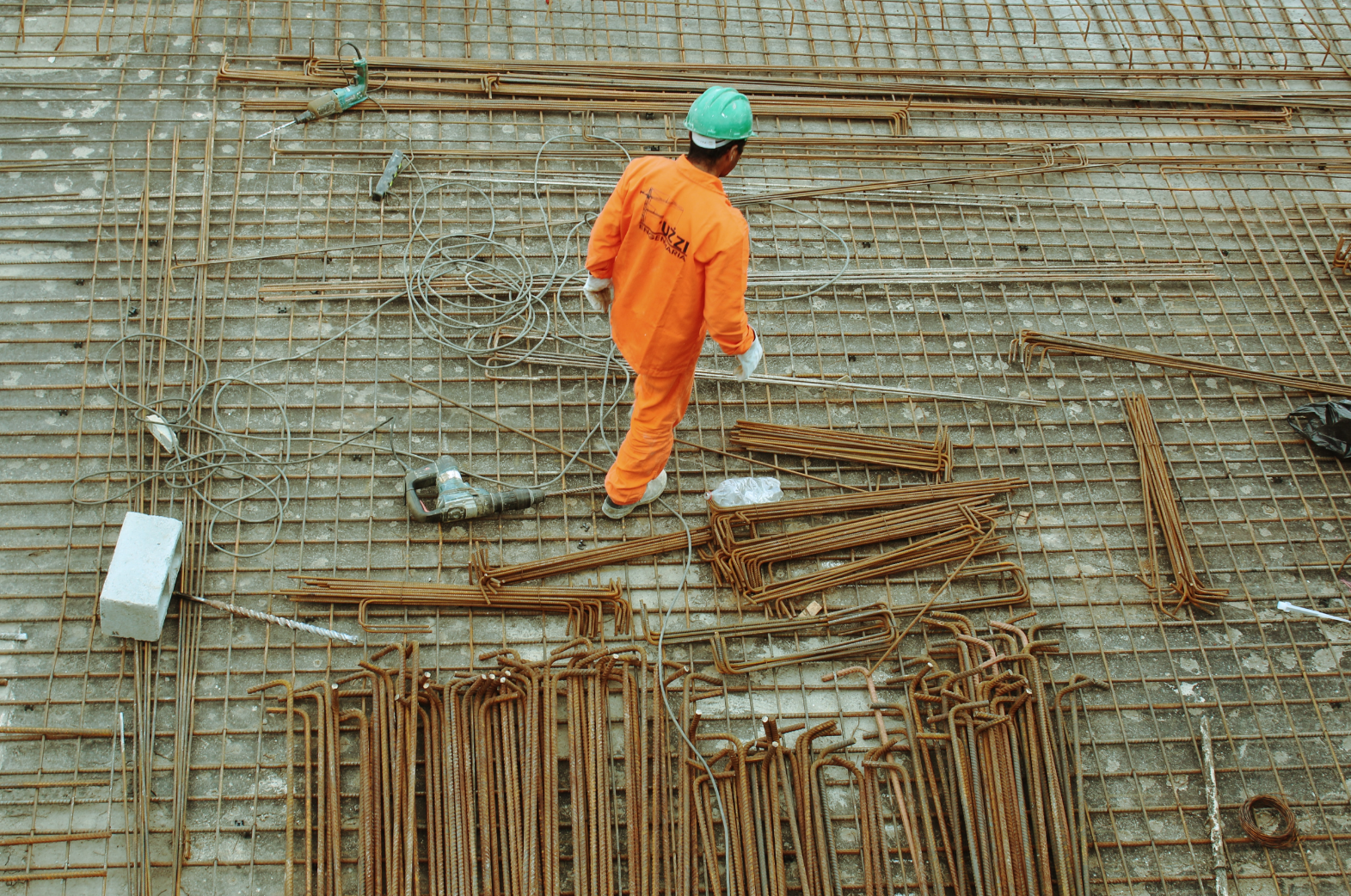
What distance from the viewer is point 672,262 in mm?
3857

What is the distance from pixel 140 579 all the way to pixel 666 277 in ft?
8.47

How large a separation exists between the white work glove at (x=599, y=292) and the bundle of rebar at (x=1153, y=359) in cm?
247

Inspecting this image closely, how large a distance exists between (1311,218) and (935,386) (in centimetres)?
317

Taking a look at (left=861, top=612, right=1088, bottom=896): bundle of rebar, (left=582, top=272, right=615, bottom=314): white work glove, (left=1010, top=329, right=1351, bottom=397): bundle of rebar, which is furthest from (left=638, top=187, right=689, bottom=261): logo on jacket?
A: (left=1010, top=329, right=1351, bottom=397): bundle of rebar

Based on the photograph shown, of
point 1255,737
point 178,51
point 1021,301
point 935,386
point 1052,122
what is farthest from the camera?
point 1052,122

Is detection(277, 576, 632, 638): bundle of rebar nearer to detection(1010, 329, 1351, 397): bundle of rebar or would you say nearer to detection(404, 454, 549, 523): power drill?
detection(404, 454, 549, 523): power drill

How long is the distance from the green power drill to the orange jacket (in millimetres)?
2784

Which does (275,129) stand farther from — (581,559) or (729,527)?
(729,527)

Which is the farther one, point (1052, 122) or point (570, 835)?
point (1052, 122)

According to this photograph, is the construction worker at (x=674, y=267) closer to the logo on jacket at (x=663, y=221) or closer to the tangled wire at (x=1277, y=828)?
the logo on jacket at (x=663, y=221)

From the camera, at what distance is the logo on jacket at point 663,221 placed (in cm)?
379

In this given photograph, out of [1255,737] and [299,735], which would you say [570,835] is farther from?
[1255,737]

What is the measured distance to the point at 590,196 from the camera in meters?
5.87

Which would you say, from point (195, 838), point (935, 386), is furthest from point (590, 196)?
point (195, 838)
